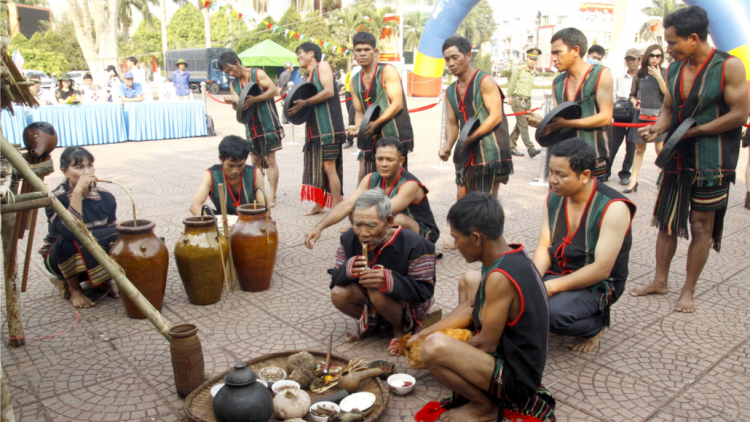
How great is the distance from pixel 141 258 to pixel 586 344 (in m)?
2.75

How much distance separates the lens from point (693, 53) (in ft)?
11.6

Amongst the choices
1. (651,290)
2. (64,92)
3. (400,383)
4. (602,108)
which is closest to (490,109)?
(602,108)

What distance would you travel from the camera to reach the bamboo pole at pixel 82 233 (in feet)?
7.62

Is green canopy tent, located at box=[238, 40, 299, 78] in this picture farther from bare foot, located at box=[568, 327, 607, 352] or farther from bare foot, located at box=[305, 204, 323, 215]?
bare foot, located at box=[568, 327, 607, 352]

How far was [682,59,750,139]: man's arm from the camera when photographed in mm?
3402

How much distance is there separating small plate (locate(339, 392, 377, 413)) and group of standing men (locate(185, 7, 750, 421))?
31cm

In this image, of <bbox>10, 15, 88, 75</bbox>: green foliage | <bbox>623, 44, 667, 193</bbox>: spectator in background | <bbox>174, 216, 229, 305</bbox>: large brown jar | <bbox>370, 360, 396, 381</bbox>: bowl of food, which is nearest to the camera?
<bbox>370, 360, 396, 381</bbox>: bowl of food

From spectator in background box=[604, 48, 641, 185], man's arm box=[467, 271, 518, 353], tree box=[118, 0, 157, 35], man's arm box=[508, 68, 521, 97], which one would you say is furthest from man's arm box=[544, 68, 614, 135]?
tree box=[118, 0, 157, 35]

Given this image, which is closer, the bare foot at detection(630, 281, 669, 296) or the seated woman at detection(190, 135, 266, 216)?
the bare foot at detection(630, 281, 669, 296)

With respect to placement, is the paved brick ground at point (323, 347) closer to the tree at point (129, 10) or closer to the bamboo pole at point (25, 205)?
the bamboo pole at point (25, 205)

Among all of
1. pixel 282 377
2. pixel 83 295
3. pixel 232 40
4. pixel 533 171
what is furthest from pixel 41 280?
pixel 232 40

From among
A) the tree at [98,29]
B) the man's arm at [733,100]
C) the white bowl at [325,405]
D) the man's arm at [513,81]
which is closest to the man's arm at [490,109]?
the man's arm at [733,100]

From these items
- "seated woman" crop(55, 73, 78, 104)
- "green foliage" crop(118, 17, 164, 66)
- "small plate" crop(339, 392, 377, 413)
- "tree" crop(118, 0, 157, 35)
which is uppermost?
"tree" crop(118, 0, 157, 35)

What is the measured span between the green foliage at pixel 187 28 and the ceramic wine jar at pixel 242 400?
6103cm
